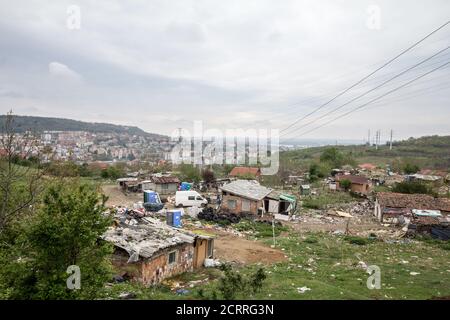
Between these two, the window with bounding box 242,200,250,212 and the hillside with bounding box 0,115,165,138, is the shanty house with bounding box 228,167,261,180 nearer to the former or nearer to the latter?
the window with bounding box 242,200,250,212

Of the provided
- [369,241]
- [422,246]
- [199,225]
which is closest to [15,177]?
[199,225]

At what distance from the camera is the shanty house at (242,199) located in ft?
81.7

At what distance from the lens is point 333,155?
58875 millimetres

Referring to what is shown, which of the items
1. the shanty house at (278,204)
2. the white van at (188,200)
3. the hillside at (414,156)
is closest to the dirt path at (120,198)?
the white van at (188,200)

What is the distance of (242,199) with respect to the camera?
25.2m

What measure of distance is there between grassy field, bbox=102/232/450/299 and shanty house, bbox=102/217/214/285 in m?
0.64

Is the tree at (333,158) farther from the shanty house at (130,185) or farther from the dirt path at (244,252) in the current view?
the dirt path at (244,252)

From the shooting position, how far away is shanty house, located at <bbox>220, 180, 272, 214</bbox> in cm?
2491

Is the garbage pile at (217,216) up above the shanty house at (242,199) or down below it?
below

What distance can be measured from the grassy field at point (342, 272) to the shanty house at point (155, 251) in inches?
25.1

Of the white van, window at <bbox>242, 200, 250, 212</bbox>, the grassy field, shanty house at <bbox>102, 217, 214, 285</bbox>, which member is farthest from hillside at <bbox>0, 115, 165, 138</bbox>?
the grassy field
